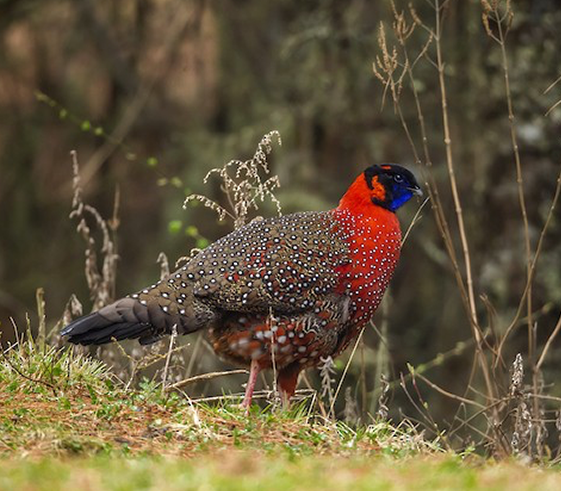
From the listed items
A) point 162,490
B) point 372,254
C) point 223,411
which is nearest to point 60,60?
point 372,254

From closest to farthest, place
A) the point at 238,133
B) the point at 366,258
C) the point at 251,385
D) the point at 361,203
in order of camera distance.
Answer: the point at 251,385 → the point at 366,258 → the point at 361,203 → the point at 238,133

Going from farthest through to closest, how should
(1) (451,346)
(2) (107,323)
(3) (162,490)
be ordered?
(1) (451,346)
(2) (107,323)
(3) (162,490)

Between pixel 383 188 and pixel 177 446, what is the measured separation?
2.16 meters

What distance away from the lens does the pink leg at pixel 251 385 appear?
208 inches

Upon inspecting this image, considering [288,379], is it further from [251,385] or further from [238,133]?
[238,133]


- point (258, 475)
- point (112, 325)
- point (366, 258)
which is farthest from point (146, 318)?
point (258, 475)

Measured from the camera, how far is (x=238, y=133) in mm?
10898

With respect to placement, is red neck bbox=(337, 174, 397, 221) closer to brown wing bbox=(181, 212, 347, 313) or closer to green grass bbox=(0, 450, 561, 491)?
brown wing bbox=(181, 212, 347, 313)

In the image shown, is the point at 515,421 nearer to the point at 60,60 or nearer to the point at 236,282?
the point at 236,282

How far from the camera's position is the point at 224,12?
10883 millimetres

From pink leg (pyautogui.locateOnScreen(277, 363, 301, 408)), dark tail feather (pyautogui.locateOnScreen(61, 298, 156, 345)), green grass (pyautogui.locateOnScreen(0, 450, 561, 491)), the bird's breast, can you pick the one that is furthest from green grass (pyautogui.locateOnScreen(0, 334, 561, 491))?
Result: the bird's breast

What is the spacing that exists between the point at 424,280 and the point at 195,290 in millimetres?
6230

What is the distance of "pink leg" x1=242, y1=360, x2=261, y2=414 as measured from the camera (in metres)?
5.29

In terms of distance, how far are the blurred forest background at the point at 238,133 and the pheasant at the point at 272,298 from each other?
294cm
